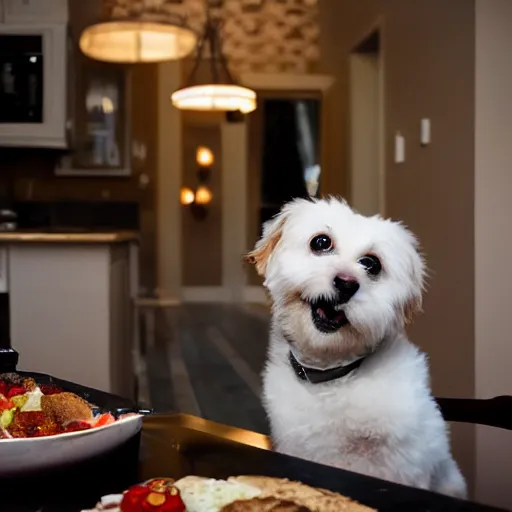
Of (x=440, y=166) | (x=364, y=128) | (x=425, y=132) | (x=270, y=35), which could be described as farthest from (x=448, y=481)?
(x=270, y=35)

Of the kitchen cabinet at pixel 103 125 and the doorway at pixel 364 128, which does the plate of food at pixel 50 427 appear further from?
the kitchen cabinet at pixel 103 125

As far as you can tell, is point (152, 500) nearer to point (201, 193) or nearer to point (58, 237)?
point (58, 237)

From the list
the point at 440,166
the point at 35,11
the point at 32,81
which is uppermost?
the point at 35,11

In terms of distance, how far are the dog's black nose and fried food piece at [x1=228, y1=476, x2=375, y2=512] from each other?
38 cm

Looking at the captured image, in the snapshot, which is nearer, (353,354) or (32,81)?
(353,354)

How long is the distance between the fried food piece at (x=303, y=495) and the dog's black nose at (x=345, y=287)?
379 millimetres

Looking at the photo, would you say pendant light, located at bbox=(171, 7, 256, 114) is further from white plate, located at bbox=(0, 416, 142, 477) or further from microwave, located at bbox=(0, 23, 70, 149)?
white plate, located at bbox=(0, 416, 142, 477)

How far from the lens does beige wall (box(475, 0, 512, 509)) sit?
227 centimetres

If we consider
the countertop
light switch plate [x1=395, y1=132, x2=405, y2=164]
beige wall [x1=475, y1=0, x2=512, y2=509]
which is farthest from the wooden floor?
light switch plate [x1=395, y1=132, x2=405, y2=164]

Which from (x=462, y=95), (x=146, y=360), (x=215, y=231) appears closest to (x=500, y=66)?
(x=462, y=95)

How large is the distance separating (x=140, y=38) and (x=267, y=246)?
3831mm

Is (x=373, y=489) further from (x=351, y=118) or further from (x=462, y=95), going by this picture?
(x=351, y=118)

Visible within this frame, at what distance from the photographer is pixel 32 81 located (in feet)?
13.2

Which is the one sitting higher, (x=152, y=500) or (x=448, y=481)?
(x=152, y=500)
